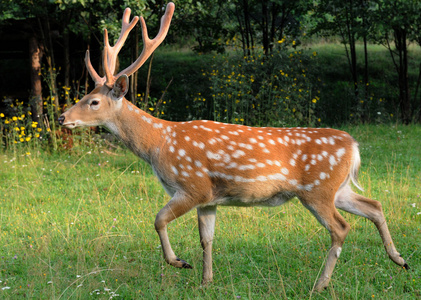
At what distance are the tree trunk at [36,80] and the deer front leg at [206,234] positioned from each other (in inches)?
255

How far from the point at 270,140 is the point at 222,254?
1227 mm

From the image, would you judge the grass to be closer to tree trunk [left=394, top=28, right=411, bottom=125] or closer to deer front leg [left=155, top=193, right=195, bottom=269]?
deer front leg [left=155, top=193, right=195, bottom=269]

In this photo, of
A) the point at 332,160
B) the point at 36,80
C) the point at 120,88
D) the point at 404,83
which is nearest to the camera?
the point at 332,160

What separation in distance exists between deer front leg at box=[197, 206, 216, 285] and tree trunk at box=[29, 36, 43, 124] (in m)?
6.48

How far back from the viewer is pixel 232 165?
417cm

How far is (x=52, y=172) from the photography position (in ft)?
26.7

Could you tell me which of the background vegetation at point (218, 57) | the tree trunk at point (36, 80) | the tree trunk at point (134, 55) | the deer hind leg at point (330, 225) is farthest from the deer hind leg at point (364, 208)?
the tree trunk at point (36, 80)

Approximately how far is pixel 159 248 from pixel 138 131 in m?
1.24

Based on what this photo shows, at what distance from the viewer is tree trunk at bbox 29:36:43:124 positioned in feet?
33.9

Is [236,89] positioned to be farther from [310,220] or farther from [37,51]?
[310,220]

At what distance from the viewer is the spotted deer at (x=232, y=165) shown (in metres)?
4.15

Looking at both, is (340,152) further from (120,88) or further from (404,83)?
(404,83)

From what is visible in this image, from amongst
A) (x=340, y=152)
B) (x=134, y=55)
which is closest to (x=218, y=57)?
(x=134, y=55)

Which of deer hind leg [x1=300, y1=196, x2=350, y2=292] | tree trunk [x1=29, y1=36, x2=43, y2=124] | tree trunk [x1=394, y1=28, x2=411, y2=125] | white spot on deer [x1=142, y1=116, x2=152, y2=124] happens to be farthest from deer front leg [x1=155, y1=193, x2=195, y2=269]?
tree trunk [x1=394, y1=28, x2=411, y2=125]
